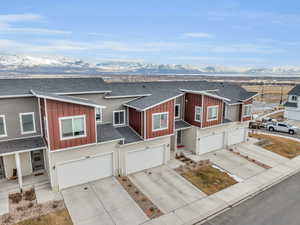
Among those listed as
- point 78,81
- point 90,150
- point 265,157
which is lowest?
point 265,157

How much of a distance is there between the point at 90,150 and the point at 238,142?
680 inches

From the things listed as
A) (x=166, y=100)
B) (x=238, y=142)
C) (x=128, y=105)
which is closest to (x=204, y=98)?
(x=166, y=100)

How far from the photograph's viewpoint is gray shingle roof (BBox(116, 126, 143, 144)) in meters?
15.1

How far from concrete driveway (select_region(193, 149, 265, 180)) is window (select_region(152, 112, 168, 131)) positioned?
199 inches

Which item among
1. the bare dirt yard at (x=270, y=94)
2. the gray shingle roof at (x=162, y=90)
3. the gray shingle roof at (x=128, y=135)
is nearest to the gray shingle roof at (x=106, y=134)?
the gray shingle roof at (x=128, y=135)

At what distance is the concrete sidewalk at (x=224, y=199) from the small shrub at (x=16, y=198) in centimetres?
795

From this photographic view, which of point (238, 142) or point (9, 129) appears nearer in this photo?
point (9, 129)

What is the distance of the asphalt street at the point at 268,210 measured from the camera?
34.4 feet

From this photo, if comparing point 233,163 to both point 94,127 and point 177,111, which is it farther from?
point 94,127

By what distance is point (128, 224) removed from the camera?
10.1 m

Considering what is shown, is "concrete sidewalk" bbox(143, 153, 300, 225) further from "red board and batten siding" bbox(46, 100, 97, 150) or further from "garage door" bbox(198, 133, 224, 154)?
"red board and batten siding" bbox(46, 100, 97, 150)

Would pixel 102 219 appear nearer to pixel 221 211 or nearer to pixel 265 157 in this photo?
pixel 221 211

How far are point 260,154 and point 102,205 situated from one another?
54.0 feet

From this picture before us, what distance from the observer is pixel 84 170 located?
1369cm
